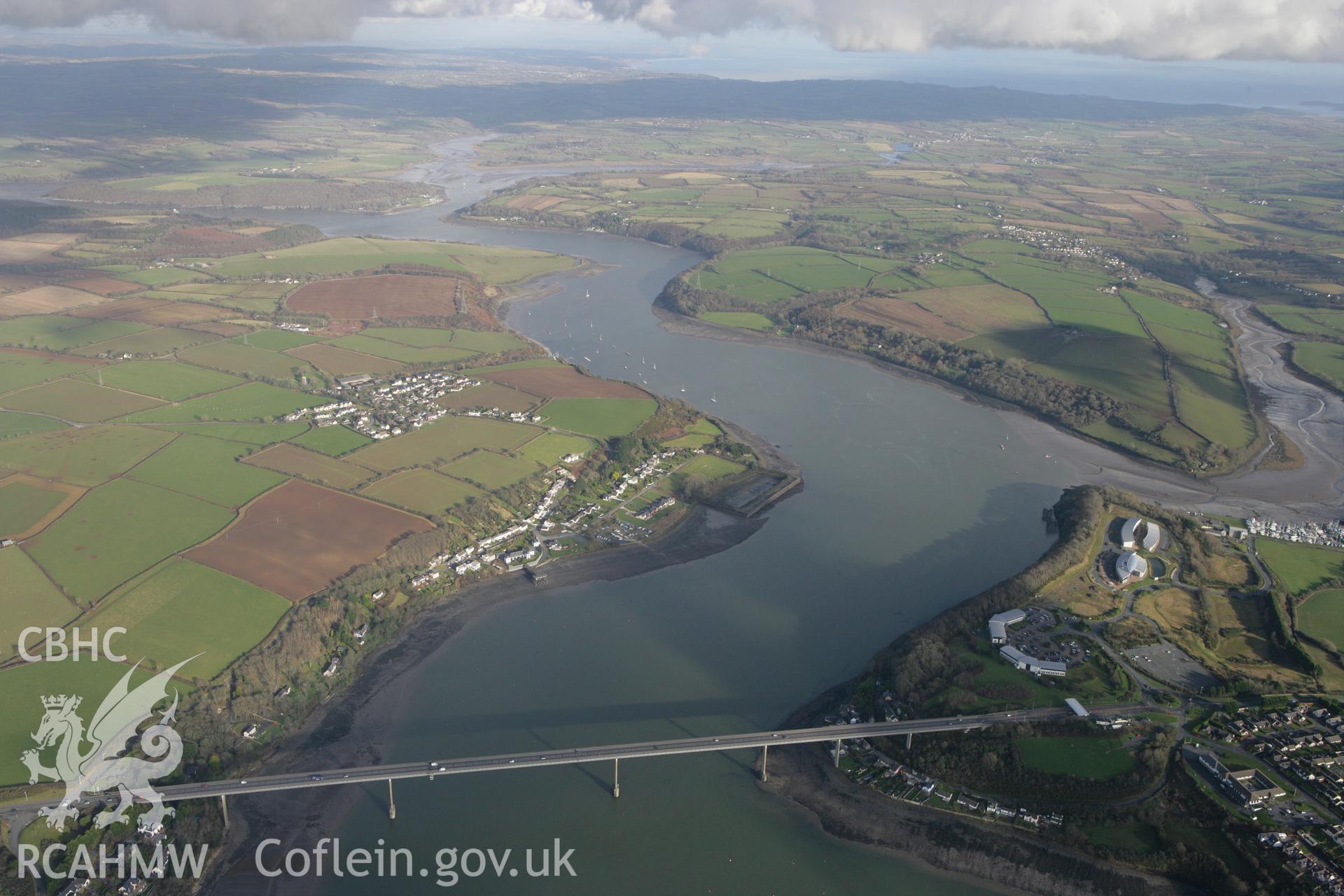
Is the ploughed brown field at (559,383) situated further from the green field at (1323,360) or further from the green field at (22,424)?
the green field at (1323,360)

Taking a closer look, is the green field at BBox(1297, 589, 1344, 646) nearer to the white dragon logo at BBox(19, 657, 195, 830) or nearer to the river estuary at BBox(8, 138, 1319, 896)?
the river estuary at BBox(8, 138, 1319, 896)

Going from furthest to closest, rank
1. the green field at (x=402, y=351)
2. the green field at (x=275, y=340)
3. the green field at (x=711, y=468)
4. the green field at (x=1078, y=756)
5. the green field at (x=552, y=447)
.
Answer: the green field at (x=275, y=340)
the green field at (x=402, y=351)
the green field at (x=552, y=447)
the green field at (x=711, y=468)
the green field at (x=1078, y=756)

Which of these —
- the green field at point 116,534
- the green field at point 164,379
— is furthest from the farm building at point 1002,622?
the green field at point 164,379

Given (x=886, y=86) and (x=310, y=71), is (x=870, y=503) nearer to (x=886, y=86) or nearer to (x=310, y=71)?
(x=886, y=86)

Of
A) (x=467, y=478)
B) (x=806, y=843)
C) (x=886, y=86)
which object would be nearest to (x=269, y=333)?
(x=467, y=478)

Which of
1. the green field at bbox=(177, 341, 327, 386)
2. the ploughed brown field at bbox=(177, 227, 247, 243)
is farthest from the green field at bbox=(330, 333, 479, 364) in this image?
the ploughed brown field at bbox=(177, 227, 247, 243)

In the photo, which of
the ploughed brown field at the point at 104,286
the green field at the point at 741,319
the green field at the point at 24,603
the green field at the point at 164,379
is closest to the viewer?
the green field at the point at 24,603

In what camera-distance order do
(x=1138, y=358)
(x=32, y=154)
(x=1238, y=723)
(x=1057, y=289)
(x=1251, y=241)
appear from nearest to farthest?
(x=1238, y=723)
(x=1138, y=358)
(x=1057, y=289)
(x=1251, y=241)
(x=32, y=154)
